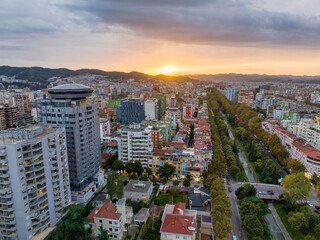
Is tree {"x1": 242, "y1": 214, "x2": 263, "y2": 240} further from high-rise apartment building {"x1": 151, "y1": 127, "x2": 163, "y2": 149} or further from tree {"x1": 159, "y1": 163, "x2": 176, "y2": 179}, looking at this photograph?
high-rise apartment building {"x1": 151, "y1": 127, "x2": 163, "y2": 149}

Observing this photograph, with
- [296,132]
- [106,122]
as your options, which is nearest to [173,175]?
[106,122]

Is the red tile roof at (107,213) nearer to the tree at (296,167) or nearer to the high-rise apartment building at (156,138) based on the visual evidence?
the high-rise apartment building at (156,138)

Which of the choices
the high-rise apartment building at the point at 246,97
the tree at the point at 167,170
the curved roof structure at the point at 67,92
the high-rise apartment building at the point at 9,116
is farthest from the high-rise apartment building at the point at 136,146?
the high-rise apartment building at the point at 246,97

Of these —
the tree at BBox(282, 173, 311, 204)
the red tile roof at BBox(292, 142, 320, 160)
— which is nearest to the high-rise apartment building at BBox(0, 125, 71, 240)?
the tree at BBox(282, 173, 311, 204)

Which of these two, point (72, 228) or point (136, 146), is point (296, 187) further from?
point (72, 228)

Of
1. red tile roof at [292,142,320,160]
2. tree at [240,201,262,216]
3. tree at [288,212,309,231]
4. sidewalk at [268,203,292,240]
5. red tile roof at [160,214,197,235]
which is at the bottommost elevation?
sidewalk at [268,203,292,240]

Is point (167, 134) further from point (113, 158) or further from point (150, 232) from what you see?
point (150, 232)
